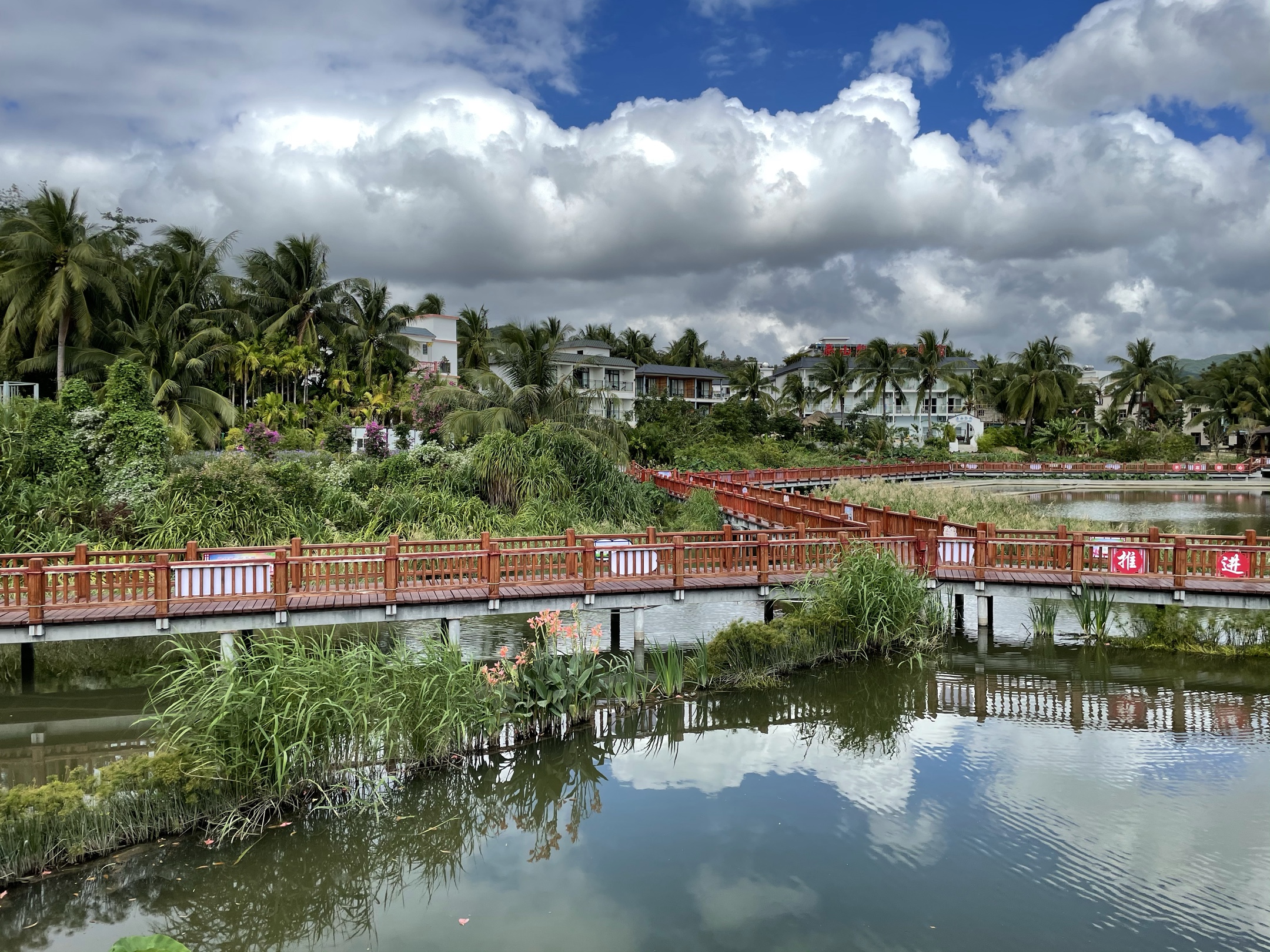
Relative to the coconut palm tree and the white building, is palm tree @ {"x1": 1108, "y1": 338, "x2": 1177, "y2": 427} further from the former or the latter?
the white building

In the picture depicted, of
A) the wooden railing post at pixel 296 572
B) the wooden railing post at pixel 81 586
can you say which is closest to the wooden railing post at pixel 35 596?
the wooden railing post at pixel 81 586

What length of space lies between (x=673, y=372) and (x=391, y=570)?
69.5 m

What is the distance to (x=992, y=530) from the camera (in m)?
16.4

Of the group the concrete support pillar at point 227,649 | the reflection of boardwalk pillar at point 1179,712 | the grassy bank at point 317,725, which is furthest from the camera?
the reflection of boardwalk pillar at point 1179,712

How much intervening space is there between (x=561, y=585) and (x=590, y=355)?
185 ft

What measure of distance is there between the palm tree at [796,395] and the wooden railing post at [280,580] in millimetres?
64521

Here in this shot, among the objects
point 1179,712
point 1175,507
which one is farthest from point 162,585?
point 1175,507

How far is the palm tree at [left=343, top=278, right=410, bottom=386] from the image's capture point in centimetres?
4650

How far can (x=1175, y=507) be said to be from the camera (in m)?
43.3

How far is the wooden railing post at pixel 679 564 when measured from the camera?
1506 cm

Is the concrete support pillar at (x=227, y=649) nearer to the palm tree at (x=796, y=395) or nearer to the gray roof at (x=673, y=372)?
the gray roof at (x=673, y=372)

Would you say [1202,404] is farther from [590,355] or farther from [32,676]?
[32,676]

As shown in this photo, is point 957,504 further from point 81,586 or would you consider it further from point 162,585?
point 81,586

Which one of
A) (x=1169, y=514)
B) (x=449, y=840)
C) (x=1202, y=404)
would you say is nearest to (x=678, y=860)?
Result: (x=449, y=840)
